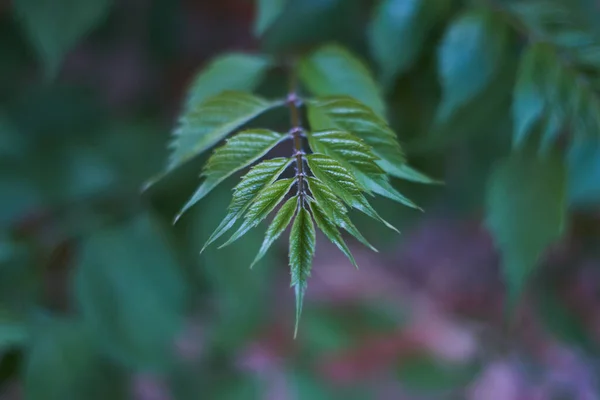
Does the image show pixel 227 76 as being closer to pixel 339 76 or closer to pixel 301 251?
pixel 339 76

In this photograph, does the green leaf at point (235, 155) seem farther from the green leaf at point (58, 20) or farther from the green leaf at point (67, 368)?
the green leaf at point (67, 368)

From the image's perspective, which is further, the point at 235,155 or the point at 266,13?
the point at 266,13

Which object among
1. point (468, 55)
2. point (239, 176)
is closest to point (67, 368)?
point (239, 176)

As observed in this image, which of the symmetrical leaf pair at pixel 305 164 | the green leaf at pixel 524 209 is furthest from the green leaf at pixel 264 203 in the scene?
the green leaf at pixel 524 209

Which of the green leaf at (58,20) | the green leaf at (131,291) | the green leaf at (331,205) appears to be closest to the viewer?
the green leaf at (331,205)

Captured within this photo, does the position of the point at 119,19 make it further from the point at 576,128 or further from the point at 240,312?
the point at 576,128
